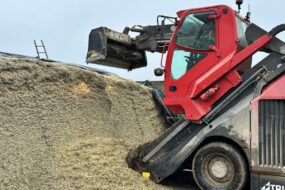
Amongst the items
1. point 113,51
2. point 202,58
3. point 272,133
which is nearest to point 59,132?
point 113,51

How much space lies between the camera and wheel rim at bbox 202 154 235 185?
233 inches

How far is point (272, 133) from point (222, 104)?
81cm

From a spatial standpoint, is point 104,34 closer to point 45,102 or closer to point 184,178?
point 45,102

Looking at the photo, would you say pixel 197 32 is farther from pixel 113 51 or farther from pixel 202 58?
pixel 113 51

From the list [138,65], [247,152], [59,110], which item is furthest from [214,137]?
[138,65]

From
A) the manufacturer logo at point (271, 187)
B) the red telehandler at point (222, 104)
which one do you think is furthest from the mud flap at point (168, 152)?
the manufacturer logo at point (271, 187)

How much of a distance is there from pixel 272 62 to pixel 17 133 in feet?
10.9

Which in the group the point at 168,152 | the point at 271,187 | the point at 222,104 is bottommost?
the point at 168,152

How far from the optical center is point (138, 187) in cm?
601

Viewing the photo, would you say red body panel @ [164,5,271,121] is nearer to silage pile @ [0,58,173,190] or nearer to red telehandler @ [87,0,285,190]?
red telehandler @ [87,0,285,190]

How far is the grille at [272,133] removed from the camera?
5465 millimetres

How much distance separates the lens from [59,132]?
6.30 metres

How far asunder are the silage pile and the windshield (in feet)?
5.25

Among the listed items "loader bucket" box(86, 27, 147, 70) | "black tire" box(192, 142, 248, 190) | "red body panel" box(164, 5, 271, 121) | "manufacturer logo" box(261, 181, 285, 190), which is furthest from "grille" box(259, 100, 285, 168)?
"loader bucket" box(86, 27, 147, 70)
